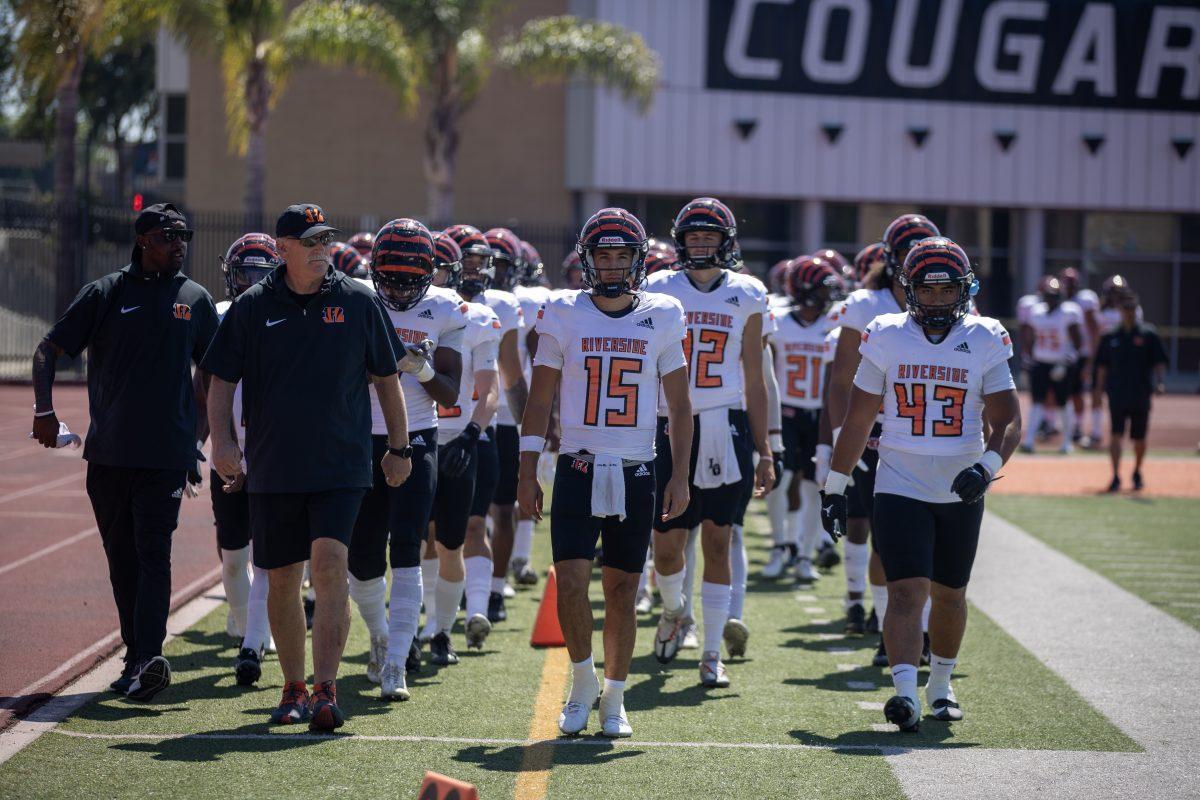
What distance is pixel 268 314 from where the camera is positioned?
21.6 feet

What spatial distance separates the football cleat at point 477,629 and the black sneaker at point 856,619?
232 cm

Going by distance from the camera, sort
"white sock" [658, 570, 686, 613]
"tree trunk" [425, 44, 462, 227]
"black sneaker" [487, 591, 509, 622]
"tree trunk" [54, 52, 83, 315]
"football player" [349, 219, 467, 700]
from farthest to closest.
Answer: "tree trunk" [425, 44, 462, 227] → "tree trunk" [54, 52, 83, 315] → "black sneaker" [487, 591, 509, 622] → "white sock" [658, 570, 686, 613] → "football player" [349, 219, 467, 700]

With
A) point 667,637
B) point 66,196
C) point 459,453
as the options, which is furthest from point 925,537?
point 66,196

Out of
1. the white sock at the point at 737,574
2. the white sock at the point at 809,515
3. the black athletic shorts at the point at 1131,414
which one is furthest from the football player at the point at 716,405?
the black athletic shorts at the point at 1131,414

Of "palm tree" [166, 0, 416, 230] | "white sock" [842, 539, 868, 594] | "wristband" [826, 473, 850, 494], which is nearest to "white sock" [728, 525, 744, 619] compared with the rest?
"white sock" [842, 539, 868, 594]

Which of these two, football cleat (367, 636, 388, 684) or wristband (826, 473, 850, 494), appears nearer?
wristband (826, 473, 850, 494)

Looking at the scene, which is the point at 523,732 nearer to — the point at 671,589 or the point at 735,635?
the point at 671,589

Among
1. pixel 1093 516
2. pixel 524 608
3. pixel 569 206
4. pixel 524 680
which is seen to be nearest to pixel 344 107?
pixel 569 206

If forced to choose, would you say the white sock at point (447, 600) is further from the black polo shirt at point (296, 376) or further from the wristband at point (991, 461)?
the wristband at point (991, 461)

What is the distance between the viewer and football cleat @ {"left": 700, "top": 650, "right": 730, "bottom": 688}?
25.9ft

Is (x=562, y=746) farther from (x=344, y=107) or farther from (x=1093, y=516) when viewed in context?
(x=344, y=107)

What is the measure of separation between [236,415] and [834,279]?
182 inches

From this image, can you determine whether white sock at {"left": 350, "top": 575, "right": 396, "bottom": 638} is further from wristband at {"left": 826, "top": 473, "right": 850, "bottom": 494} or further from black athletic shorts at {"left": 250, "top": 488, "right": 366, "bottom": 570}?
wristband at {"left": 826, "top": 473, "right": 850, "bottom": 494}

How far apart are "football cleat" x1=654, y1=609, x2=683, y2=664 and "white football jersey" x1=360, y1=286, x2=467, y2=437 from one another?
1.68m
